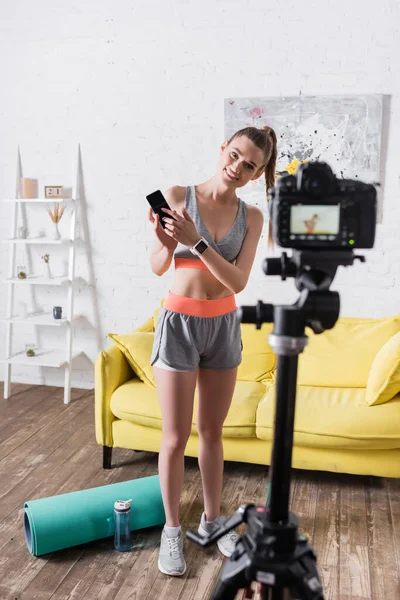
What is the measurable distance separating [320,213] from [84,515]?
153 cm

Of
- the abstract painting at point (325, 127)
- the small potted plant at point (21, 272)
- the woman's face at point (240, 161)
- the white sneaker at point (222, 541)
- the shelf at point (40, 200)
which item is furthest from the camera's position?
the small potted plant at point (21, 272)

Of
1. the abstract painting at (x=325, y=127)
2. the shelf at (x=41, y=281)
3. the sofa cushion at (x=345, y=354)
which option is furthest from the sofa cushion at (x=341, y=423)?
the shelf at (x=41, y=281)

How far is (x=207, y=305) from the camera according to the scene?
180cm

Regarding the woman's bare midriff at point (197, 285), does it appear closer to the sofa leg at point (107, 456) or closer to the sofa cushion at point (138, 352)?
the sofa cushion at point (138, 352)

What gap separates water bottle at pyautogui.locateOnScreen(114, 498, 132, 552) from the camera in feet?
6.54

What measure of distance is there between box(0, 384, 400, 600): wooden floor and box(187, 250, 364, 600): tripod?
1009 millimetres

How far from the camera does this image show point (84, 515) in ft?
6.57

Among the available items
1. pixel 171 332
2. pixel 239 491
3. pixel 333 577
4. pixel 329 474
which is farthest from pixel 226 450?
pixel 171 332

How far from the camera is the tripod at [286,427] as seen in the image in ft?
2.76

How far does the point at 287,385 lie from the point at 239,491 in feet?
5.73

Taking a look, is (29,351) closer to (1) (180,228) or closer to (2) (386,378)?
(2) (386,378)

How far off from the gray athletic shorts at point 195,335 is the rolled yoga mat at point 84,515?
1.97ft

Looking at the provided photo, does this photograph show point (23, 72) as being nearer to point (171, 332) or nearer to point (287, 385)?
point (171, 332)

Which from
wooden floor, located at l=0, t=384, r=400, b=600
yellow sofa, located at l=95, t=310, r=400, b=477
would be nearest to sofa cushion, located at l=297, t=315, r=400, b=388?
yellow sofa, located at l=95, t=310, r=400, b=477
